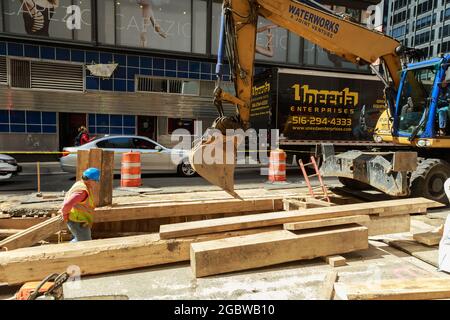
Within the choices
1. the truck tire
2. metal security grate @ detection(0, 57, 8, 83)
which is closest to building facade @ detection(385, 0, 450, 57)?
the truck tire

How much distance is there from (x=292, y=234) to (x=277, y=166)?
7047 mm

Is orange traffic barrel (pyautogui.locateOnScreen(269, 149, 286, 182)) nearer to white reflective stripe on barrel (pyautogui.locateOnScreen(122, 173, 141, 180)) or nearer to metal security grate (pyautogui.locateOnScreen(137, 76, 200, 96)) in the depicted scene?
white reflective stripe on barrel (pyautogui.locateOnScreen(122, 173, 141, 180))

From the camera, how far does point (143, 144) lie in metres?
12.8

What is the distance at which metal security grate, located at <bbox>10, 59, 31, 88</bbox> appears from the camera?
724 inches

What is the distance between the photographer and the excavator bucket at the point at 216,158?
546 centimetres

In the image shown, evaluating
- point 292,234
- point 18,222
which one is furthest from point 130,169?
point 292,234

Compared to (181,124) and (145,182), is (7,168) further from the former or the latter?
(181,124)

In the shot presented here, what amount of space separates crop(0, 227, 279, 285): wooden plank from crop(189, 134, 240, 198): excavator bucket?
1.21 m

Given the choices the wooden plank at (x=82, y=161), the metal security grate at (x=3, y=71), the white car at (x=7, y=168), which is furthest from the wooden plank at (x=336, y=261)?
the metal security grate at (x=3, y=71)

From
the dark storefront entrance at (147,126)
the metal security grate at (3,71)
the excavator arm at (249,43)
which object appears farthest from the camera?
the dark storefront entrance at (147,126)

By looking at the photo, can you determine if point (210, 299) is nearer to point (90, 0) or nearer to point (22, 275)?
point (22, 275)

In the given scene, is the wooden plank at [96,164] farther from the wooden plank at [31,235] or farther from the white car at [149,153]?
the white car at [149,153]

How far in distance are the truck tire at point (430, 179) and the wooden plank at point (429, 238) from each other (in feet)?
7.39
